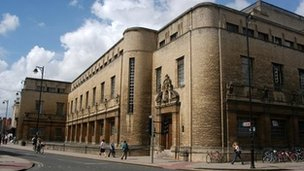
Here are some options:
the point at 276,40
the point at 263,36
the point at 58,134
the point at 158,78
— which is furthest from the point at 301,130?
the point at 58,134

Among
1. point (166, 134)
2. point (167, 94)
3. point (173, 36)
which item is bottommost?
point (166, 134)

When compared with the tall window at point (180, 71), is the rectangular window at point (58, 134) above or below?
below

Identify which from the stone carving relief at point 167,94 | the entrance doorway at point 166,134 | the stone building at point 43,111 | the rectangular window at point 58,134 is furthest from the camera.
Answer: the rectangular window at point 58,134

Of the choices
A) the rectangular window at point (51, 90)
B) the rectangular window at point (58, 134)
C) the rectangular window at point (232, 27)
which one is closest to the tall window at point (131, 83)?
the rectangular window at point (232, 27)

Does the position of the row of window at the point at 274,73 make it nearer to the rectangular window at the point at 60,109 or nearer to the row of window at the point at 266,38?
the row of window at the point at 266,38

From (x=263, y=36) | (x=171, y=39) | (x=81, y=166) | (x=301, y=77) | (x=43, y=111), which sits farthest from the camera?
(x=43, y=111)

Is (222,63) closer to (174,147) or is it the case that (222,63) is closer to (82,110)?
(174,147)

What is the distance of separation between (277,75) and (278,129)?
16.2 feet

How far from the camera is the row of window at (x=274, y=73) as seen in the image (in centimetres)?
3014

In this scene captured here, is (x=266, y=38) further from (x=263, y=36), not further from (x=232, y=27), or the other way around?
(x=232, y=27)

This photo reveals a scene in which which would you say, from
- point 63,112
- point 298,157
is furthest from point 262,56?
point 63,112

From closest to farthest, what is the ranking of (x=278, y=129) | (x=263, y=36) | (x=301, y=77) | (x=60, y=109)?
(x=278, y=129), (x=263, y=36), (x=301, y=77), (x=60, y=109)

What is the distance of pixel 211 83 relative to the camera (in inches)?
1099

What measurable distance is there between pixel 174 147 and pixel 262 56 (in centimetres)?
1101
